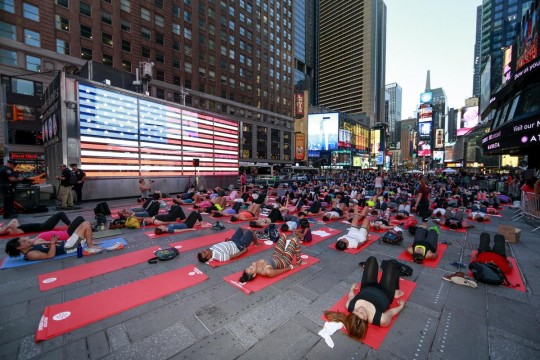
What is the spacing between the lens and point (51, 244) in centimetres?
615

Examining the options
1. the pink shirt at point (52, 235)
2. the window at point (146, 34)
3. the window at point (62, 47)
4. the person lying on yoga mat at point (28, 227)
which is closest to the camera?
the pink shirt at point (52, 235)

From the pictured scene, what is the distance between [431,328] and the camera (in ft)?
12.0

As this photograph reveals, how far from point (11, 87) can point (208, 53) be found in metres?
32.5

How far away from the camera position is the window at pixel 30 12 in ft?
99.7

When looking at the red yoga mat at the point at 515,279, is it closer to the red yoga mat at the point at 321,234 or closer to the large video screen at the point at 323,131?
the red yoga mat at the point at 321,234

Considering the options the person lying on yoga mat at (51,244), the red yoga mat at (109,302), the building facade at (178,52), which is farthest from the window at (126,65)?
the red yoga mat at (109,302)

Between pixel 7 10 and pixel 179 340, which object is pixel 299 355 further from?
pixel 7 10

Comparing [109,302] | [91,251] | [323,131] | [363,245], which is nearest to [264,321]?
[109,302]

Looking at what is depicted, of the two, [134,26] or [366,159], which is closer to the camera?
[134,26]

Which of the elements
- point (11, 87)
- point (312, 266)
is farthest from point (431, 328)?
point (11, 87)

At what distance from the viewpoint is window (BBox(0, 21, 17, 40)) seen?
2893cm

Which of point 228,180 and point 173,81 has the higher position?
point 173,81

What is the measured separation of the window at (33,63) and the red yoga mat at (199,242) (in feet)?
132

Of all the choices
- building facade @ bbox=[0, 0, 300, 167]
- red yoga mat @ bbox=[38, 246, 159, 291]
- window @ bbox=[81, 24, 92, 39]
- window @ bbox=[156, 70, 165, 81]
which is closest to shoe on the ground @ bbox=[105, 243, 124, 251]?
red yoga mat @ bbox=[38, 246, 159, 291]
